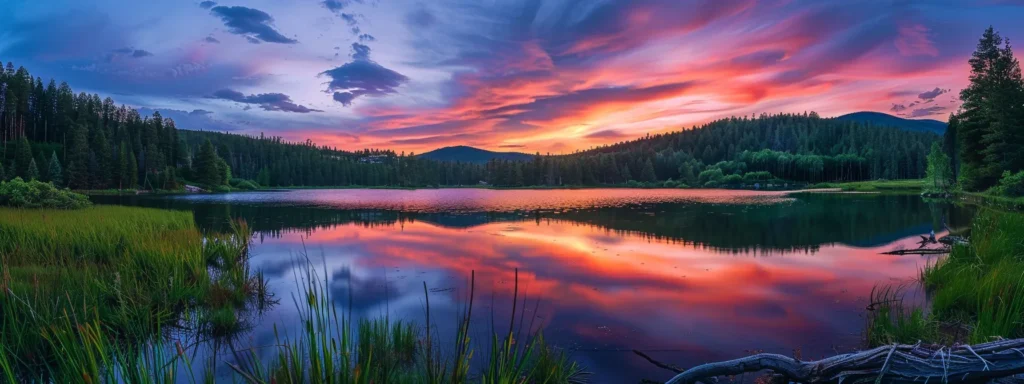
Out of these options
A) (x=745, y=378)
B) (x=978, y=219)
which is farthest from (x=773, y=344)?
(x=978, y=219)

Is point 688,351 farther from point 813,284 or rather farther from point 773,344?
point 813,284

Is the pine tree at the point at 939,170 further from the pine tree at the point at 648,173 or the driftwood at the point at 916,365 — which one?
the pine tree at the point at 648,173

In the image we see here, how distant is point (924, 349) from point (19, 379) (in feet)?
31.7

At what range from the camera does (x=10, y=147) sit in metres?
93.0

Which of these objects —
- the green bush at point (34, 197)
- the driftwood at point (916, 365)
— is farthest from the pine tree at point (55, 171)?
the driftwood at point (916, 365)

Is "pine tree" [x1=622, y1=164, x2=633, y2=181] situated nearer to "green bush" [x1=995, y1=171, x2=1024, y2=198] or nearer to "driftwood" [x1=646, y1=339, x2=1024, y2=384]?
"green bush" [x1=995, y1=171, x2=1024, y2=198]

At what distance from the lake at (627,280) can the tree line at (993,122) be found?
17.9m

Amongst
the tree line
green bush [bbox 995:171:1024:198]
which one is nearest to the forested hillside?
the tree line

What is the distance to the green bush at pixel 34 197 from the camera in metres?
23.7

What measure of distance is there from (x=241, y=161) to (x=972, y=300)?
638 feet

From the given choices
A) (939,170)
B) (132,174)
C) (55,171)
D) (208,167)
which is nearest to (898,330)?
(939,170)

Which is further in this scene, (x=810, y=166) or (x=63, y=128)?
(x=810, y=166)

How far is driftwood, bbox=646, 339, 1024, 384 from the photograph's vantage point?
10.1ft

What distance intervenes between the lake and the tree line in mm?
17941
